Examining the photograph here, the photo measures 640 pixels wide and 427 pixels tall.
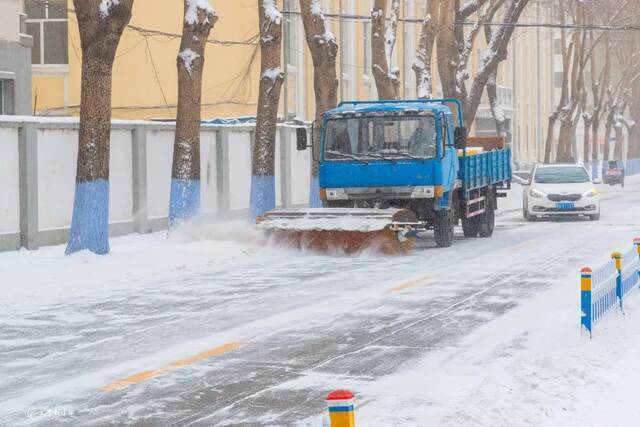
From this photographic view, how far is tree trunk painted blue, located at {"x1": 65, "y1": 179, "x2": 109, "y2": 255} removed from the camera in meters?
21.4

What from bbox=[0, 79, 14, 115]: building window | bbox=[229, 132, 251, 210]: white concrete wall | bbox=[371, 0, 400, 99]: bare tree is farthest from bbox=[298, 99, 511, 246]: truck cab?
bbox=[371, 0, 400, 99]: bare tree

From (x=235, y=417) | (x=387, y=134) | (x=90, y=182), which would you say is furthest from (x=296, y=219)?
(x=235, y=417)

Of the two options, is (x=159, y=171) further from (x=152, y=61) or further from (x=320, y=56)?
(x=152, y=61)

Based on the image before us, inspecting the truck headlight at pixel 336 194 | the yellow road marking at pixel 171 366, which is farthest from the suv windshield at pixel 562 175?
the yellow road marking at pixel 171 366

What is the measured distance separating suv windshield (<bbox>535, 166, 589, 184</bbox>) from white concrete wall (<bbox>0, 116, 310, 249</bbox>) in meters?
7.15

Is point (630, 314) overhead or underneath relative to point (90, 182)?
underneath

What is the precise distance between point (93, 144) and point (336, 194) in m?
5.03

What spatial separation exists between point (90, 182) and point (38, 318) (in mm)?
7073

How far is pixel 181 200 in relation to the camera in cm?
2678

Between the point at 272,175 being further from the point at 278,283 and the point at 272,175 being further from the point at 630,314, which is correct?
the point at 630,314

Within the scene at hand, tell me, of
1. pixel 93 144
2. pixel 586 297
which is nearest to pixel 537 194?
pixel 93 144

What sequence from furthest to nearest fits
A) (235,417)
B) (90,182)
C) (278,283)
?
(90,182) < (278,283) < (235,417)

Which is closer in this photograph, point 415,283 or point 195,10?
point 415,283

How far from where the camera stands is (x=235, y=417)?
895 centimetres
